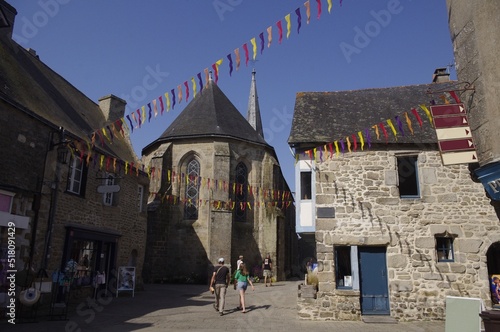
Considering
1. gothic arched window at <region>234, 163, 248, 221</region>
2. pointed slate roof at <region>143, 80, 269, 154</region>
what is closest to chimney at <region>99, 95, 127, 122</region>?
pointed slate roof at <region>143, 80, 269, 154</region>

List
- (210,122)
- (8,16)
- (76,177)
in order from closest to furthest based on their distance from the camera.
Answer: (76,177) < (8,16) < (210,122)

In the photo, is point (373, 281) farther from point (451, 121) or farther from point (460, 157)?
point (451, 121)

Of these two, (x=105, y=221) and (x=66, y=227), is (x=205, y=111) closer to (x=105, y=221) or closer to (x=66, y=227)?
(x=105, y=221)

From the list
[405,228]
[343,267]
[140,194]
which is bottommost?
[343,267]

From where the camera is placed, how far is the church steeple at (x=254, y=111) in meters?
37.2

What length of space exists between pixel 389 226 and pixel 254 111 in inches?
1153

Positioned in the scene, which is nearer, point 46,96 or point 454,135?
point 454,135

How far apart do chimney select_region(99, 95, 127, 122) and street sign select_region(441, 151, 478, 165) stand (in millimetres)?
14757

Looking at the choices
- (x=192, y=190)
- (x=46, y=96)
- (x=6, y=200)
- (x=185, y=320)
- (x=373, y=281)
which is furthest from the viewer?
(x=192, y=190)

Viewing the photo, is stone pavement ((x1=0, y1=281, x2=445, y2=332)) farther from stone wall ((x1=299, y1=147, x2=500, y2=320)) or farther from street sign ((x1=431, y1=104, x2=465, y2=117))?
street sign ((x1=431, y1=104, x2=465, y2=117))

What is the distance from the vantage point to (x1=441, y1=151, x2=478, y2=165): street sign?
5840mm

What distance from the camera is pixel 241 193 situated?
21469 mm

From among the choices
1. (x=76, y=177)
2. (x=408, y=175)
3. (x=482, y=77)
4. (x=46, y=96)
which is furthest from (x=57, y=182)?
(x=482, y=77)

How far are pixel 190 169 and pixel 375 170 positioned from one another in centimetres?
1342
